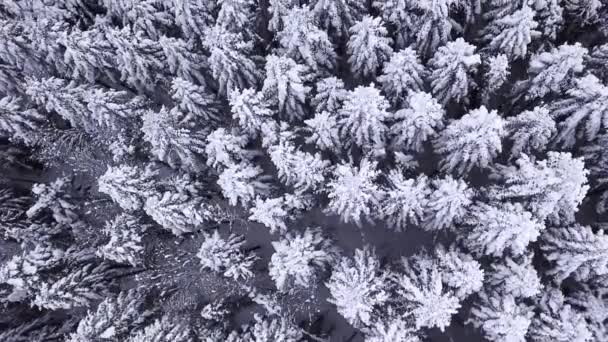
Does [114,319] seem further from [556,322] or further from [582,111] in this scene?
[582,111]

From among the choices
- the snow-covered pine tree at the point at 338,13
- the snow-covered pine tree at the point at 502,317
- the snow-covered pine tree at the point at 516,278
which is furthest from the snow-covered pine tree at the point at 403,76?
the snow-covered pine tree at the point at 502,317

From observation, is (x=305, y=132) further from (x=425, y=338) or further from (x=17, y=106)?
(x=17, y=106)

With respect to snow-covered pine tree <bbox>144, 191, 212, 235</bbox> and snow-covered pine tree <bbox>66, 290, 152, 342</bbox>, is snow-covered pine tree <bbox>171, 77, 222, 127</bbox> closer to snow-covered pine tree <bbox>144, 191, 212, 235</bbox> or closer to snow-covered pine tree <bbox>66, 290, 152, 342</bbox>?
snow-covered pine tree <bbox>144, 191, 212, 235</bbox>

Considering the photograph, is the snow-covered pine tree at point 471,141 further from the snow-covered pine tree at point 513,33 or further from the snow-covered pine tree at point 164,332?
the snow-covered pine tree at point 164,332

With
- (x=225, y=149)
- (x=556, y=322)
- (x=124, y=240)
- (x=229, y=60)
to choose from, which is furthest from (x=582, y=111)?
(x=124, y=240)

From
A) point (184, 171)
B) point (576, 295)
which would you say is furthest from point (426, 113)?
point (184, 171)

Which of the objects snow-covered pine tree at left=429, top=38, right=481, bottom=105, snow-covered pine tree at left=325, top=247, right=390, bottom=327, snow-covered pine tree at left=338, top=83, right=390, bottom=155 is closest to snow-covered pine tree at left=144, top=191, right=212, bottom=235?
snow-covered pine tree at left=325, top=247, right=390, bottom=327
